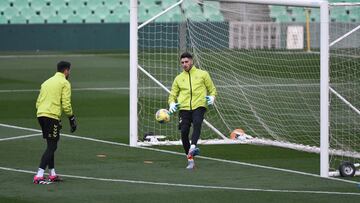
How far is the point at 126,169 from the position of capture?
17.2 metres

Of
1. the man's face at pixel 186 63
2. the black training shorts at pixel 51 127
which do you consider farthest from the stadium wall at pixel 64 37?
the black training shorts at pixel 51 127

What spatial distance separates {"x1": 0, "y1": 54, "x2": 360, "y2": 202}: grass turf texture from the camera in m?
14.6

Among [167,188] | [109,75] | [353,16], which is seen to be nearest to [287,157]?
[167,188]

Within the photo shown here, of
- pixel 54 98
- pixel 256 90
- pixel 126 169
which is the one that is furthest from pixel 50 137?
pixel 256 90

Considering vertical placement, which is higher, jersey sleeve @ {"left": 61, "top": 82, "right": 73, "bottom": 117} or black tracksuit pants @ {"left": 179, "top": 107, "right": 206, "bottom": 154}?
jersey sleeve @ {"left": 61, "top": 82, "right": 73, "bottom": 117}

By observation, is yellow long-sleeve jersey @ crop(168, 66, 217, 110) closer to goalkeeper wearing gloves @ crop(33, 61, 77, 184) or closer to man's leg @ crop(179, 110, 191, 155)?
man's leg @ crop(179, 110, 191, 155)

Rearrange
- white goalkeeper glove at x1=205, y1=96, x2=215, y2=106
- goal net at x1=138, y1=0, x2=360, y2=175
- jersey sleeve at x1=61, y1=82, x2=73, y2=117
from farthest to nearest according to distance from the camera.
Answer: goal net at x1=138, y1=0, x2=360, y2=175, white goalkeeper glove at x1=205, y1=96, x2=215, y2=106, jersey sleeve at x1=61, y1=82, x2=73, y2=117

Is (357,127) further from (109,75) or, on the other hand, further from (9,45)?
(9,45)

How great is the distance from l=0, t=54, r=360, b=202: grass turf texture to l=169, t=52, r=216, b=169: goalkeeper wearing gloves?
67 centimetres

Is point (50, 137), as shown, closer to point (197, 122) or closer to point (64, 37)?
point (197, 122)

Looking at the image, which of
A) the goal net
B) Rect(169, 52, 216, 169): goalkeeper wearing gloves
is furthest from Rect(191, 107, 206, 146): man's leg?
the goal net

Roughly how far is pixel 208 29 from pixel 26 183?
9369mm

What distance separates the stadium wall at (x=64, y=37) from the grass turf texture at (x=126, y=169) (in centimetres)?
2155

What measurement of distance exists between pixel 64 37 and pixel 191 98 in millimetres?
32610
